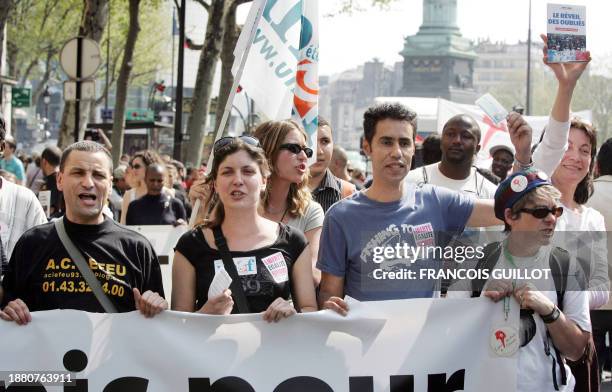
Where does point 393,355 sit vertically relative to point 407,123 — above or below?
below

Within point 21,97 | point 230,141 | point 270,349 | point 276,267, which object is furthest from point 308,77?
point 21,97

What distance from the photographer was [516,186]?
4.36 metres

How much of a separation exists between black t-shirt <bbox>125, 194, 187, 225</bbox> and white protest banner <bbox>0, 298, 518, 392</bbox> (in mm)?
5526

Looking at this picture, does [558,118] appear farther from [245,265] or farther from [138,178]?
[138,178]

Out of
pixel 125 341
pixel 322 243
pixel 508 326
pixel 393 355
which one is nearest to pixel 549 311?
pixel 508 326

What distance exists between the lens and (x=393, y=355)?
458 cm

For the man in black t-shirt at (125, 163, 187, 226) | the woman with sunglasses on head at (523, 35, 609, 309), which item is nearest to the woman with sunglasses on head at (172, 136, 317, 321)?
the woman with sunglasses on head at (523, 35, 609, 309)

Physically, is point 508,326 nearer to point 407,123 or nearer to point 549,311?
point 549,311

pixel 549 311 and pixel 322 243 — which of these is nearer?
pixel 549 311

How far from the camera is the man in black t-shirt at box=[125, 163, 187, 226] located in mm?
10148

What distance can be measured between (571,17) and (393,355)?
1695mm

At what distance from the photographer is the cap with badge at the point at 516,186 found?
171 inches

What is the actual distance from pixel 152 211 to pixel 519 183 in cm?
623

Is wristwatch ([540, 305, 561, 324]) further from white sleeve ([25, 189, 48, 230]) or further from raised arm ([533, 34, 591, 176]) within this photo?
white sleeve ([25, 189, 48, 230])
